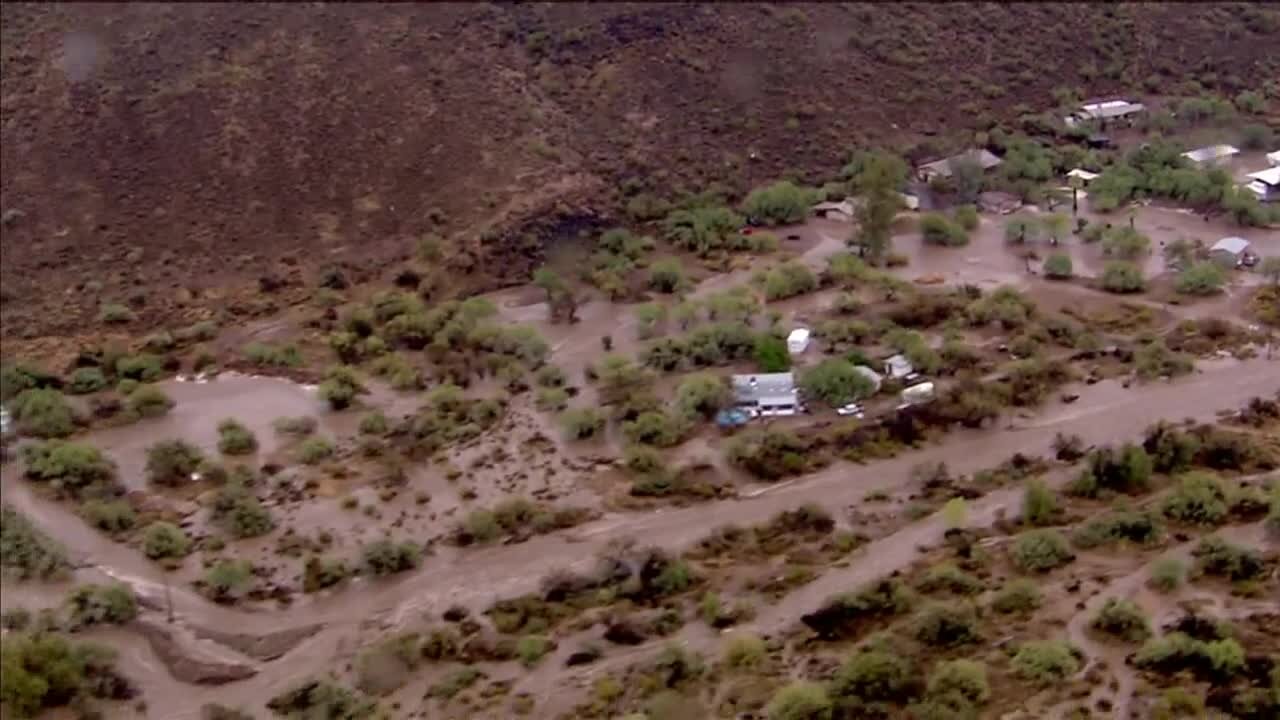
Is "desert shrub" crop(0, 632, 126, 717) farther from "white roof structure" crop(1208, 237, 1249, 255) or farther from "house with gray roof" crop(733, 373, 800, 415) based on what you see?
"white roof structure" crop(1208, 237, 1249, 255)

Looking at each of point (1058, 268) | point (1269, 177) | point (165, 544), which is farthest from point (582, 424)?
point (1269, 177)

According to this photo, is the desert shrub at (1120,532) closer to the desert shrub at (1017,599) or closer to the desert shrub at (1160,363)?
the desert shrub at (1017,599)

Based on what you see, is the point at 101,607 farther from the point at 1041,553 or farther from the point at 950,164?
the point at 950,164

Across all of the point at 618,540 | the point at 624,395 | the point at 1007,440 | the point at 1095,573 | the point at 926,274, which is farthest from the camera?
the point at 926,274

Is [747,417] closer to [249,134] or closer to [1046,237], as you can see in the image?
[1046,237]

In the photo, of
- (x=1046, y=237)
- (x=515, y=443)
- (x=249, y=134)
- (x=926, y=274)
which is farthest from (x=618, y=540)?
(x=249, y=134)

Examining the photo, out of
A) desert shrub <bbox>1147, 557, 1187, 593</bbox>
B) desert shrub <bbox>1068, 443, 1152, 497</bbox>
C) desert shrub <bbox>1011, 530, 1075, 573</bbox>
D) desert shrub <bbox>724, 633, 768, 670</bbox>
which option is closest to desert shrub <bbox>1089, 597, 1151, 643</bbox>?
desert shrub <bbox>1147, 557, 1187, 593</bbox>
